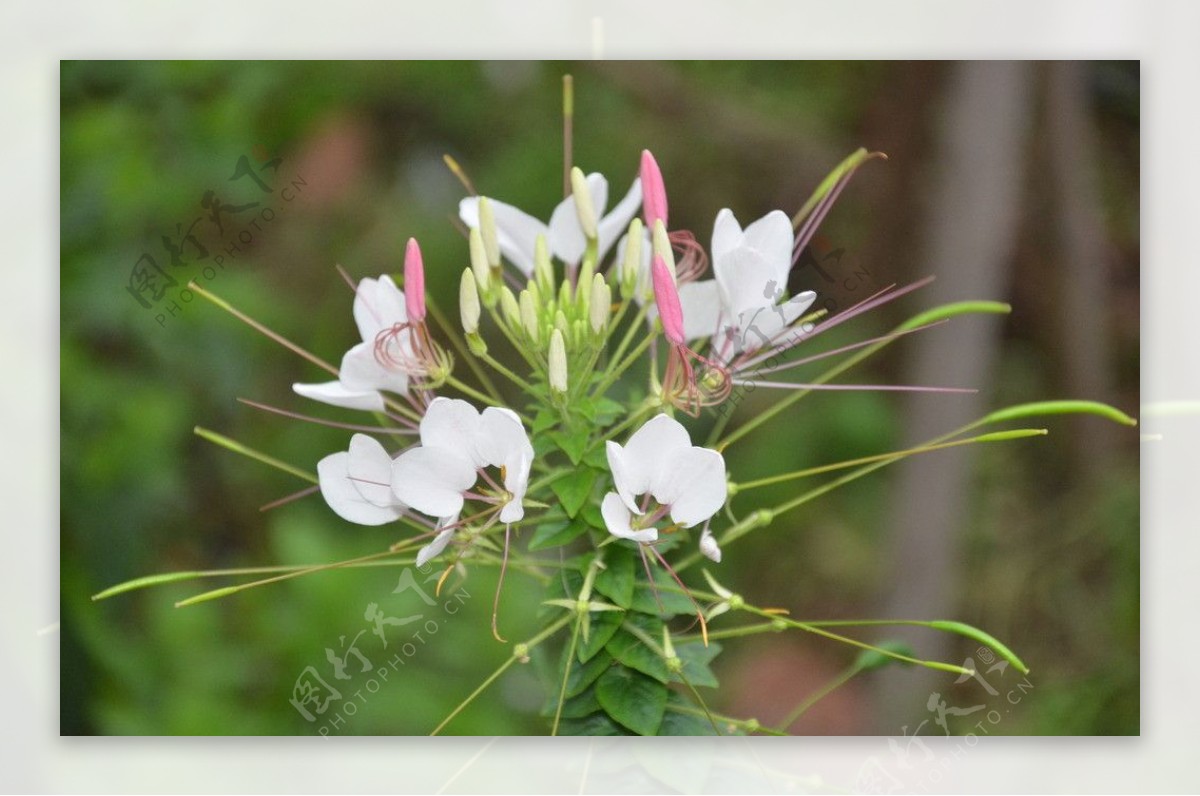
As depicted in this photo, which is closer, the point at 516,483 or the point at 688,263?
the point at 516,483

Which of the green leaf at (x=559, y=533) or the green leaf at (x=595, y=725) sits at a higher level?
the green leaf at (x=559, y=533)

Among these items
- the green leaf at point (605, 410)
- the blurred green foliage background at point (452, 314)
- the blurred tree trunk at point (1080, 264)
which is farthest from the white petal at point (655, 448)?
the blurred tree trunk at point (1080, 264)

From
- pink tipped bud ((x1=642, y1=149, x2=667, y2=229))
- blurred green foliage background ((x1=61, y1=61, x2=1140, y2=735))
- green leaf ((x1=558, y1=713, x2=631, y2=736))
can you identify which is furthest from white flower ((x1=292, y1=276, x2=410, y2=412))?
blurred green foliage background ((x1=61, y1=61, x2=1140, y2=735))

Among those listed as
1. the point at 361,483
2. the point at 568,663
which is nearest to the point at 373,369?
the point at 361,483

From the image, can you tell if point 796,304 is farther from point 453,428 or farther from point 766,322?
point 453,428

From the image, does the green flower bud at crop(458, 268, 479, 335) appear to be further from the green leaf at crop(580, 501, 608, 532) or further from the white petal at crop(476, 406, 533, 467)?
the green leaf at crop(580, 501, 608, 532)

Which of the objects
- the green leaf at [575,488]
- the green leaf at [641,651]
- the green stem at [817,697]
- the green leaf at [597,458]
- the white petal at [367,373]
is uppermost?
the white petal at [367,373]

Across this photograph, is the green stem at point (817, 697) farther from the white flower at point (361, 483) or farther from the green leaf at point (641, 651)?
the white flower at point (361, 483)
